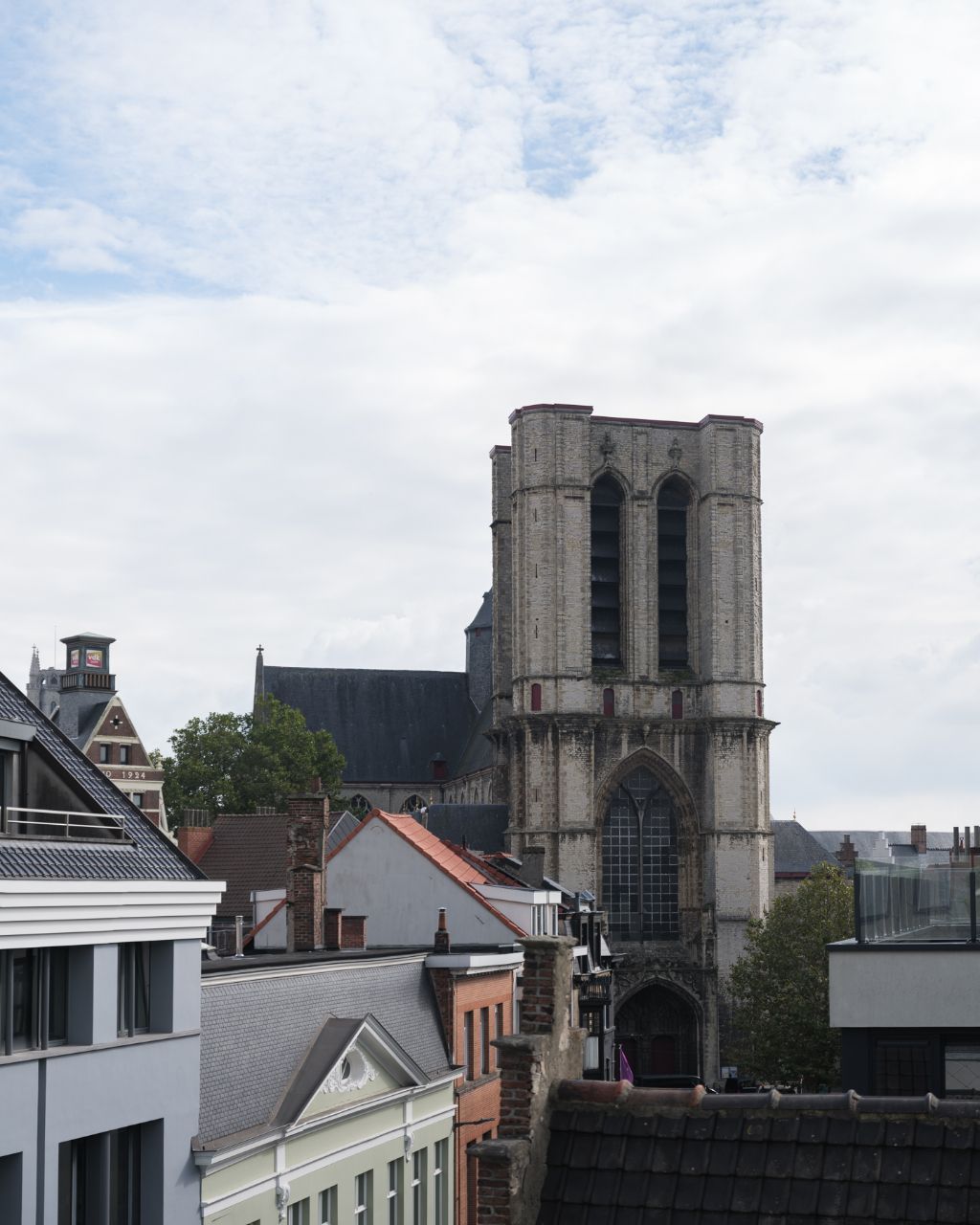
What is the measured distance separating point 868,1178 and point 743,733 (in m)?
63.2

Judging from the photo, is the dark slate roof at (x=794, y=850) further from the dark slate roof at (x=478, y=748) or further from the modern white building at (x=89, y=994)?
the modern white building at (x=89, y=994)

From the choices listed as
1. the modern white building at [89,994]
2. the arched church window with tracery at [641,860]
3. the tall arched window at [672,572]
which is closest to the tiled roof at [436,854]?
the modern white building at [89,994]

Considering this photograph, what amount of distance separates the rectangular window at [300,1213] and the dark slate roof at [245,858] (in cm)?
2656

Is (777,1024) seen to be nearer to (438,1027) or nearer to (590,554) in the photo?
(590,554)

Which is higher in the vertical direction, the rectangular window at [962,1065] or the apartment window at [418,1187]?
the rectangular window at [962,1065]

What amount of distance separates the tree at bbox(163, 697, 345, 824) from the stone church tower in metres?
8.40

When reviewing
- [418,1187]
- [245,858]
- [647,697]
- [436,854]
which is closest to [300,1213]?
[418,1187]

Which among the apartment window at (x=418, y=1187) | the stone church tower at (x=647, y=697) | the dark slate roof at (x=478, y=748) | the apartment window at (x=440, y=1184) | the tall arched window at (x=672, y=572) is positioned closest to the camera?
the apartment window at (x=418, y=1187)

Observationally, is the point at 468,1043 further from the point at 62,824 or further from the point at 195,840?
the point at 195,840

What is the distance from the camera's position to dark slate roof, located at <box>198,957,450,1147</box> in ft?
62.3

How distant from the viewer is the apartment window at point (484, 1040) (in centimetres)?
2925

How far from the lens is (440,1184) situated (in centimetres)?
2488

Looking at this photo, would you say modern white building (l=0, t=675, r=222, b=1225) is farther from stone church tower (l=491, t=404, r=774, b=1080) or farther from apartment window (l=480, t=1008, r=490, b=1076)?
stone church tower (l=491, t=404, r=774, b=1080)

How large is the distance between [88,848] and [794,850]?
79594mm
